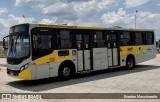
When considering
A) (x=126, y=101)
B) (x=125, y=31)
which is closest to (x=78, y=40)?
(x=125, y=31)

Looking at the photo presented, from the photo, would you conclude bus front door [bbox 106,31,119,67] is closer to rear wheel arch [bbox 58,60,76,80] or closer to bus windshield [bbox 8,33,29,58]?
rear wheel arch [bbox 58,60,76,80]

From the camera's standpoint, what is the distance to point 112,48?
16.8 metres

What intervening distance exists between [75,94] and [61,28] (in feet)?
15.1

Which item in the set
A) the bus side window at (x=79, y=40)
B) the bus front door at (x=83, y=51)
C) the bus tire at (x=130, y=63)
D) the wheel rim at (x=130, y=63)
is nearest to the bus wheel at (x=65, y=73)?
the bus front door at (x=83, y=51)

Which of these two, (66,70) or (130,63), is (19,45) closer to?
(66,70)

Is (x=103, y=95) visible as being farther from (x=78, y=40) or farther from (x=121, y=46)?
(x=121, y=46)

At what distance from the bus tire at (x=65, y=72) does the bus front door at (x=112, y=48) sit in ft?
11.2

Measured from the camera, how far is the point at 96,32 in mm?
15688

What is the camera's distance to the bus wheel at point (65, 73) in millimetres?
13500

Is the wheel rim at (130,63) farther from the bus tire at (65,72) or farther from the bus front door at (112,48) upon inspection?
the bus tire at (65,72)

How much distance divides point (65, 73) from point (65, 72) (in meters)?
0.05

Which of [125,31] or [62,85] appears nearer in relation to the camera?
[62,85]

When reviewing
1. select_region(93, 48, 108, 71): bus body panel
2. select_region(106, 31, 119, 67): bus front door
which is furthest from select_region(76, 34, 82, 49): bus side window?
select_region(106, 31, 119, 67): bus front door

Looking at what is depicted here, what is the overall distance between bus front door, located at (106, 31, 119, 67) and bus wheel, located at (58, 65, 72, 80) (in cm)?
341
